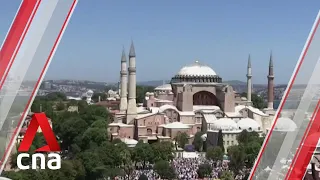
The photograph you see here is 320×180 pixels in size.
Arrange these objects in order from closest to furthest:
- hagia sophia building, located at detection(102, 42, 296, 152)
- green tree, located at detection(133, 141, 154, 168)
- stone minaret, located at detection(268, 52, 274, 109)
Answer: green tree, located at detection(133, 141, 154, 168) → hagia sophia building, located at detection(102, 42, 296, 152) → stone minaret, located at detection(268, 52, 274, 109)

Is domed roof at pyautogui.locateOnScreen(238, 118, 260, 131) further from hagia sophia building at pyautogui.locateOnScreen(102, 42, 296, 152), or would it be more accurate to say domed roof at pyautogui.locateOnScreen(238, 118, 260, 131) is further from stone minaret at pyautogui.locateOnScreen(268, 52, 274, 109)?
stone minaret at pyautogui.locateOnScreen(268, 52, 274, 109)

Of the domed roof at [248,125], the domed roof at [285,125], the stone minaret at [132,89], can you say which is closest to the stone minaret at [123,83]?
the stone minaret at [132,89]

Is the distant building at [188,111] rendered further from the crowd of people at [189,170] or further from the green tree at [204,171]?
the green tree at [204,171]

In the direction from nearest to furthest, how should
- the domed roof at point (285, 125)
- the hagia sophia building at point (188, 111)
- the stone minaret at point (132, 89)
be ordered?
the domed roof at point (285, 125) < the hagia sophia building at point (188, 111) < the stone minaret at point (132, 89)

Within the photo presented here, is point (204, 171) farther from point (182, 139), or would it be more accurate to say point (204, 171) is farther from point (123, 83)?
point (123, 83)

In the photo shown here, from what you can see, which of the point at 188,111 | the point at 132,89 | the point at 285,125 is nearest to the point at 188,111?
the point at 188,111

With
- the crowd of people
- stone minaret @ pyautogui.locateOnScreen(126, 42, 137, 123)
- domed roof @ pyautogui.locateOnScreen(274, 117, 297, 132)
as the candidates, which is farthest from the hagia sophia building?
domed roof @ pyautogui.locateOnScreen(274, 117, 297, 132)

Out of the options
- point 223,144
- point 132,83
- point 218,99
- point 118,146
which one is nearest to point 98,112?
point 132,83
